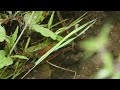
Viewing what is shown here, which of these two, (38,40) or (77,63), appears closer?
(77,63)

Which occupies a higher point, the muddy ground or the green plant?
the green plant

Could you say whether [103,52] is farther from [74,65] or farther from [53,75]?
[53,75]

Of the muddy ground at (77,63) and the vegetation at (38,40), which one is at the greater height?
the vegetation at (38,40)

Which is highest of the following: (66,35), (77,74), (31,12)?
(31,12)

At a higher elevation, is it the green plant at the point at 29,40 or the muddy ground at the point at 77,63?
the green plant at the point at 29,40

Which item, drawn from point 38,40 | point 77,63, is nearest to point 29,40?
point 38,40

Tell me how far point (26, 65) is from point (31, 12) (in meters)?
0.34

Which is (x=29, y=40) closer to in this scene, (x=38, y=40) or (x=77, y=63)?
(x=38, y=40)

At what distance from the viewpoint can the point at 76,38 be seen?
1.69 meters

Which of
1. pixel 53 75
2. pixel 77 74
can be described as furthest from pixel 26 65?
pixel 77 74

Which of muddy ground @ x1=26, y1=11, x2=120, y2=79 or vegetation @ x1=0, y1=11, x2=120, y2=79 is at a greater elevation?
vegetation @ x1=0, y1=11, x2=120, y2=79
